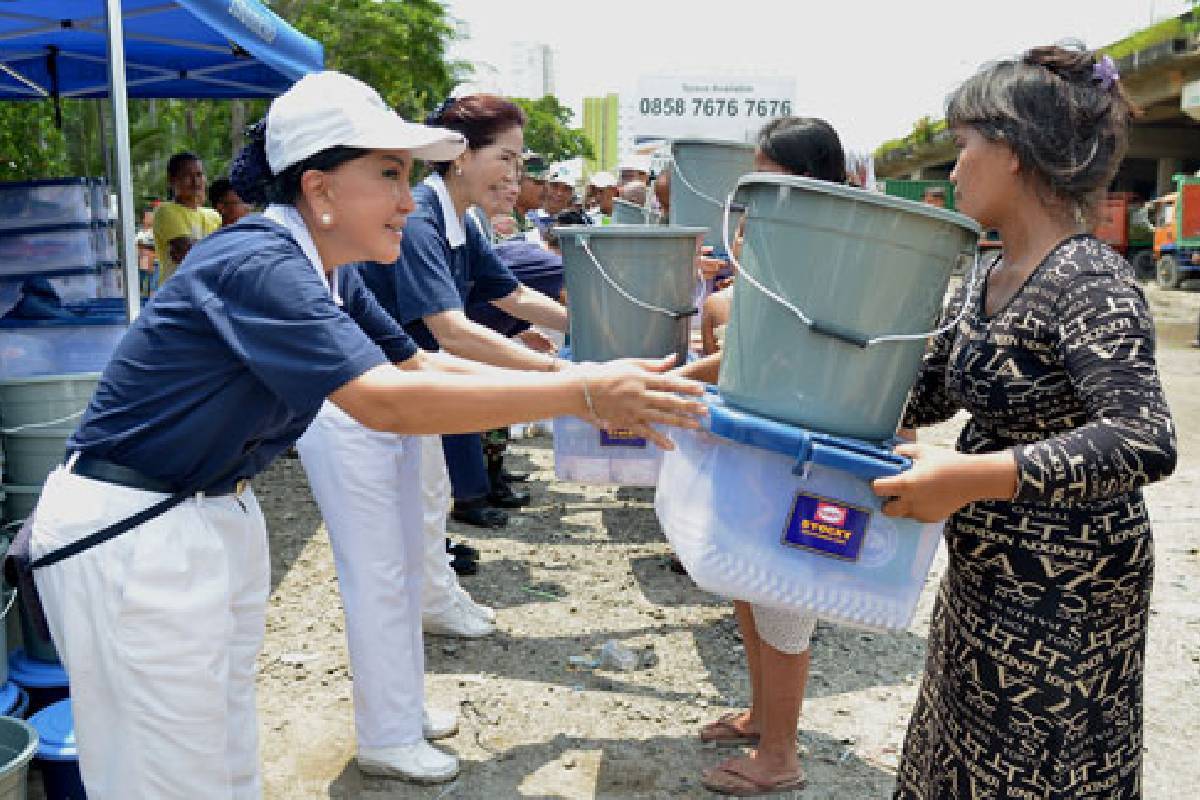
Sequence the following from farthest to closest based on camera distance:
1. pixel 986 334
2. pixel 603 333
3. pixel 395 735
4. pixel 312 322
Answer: pixel 603 333 < pixel 395 735 < pixel 986 334 < pixel 312 322

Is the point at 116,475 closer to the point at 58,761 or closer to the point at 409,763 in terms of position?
the point at 58,761

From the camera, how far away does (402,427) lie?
1.93 meters

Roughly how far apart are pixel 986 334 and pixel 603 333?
169 centimetres

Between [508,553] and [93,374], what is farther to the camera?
[508,553]

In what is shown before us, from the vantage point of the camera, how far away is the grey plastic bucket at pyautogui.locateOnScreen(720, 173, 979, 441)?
1.90 metres

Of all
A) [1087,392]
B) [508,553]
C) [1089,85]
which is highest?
[1089,85]

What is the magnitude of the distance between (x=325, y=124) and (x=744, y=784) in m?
2.18

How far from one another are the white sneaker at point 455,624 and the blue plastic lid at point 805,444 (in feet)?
8.41

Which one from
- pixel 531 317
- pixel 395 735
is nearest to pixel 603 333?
→ pixel 531 317

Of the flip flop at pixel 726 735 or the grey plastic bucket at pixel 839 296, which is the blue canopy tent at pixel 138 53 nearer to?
the flip flop at pixel 726 735

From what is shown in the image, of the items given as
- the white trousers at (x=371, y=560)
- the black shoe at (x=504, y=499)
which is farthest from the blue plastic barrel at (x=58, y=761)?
the black shoe at (x=504, y=499)

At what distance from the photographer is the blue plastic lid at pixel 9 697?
3.01 metres

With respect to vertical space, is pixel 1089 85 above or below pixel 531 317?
above

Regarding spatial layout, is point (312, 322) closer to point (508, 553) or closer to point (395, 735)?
point (395, 735)
